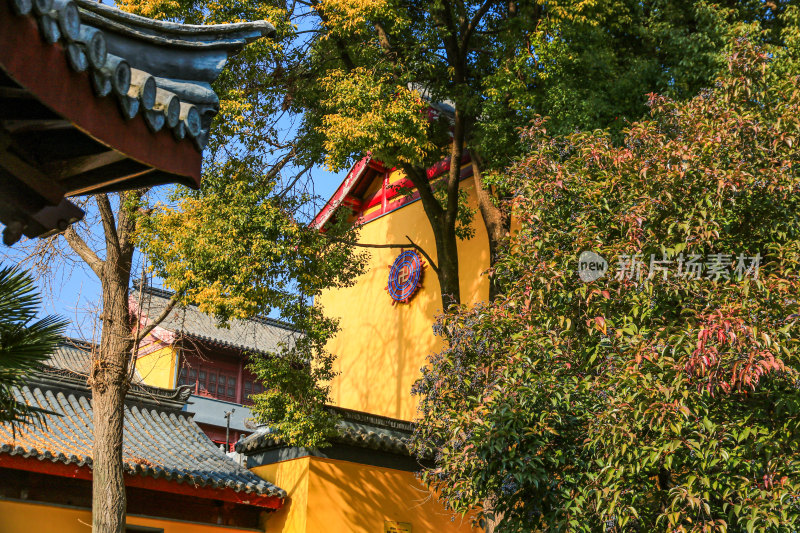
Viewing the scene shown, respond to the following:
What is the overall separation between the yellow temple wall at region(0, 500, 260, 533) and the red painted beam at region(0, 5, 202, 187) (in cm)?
721

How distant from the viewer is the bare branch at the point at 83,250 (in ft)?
29.1

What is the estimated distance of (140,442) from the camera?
34.4ft

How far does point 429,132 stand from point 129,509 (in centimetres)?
620

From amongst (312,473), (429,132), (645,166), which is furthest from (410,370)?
(645,166)

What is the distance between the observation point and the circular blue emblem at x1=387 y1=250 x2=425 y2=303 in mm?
13547

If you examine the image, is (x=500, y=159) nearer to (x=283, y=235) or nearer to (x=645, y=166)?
(x=283, y=235)

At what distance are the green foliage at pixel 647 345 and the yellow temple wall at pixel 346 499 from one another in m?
3.86

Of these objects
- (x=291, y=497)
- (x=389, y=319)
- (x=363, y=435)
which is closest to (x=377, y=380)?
(x=389, y=319)

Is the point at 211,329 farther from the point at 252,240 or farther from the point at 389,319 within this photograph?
the point at 252,240

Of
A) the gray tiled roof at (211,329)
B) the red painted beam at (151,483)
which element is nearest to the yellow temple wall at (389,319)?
the red painted beam at (151,483)

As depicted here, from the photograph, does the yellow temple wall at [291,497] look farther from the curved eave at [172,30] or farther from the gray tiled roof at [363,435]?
the curved eave at [172,30]

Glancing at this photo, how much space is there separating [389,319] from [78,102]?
1173 centimetres

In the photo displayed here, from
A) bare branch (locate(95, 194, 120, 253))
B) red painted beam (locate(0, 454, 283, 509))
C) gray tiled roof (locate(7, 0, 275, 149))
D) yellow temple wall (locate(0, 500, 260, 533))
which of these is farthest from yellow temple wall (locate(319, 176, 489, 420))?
gray tiled roof (locate(7, 0, 275, 149))

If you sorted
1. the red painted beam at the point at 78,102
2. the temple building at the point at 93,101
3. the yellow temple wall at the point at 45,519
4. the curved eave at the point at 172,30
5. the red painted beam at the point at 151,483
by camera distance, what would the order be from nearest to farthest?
1. the red painted beam at the point at 78,102
2. the temple building at the point at 93,101
3. the curved eave at the point at 172,30
4. the red painted beam at the point at 151,483
5. the yellow temple wall at the point at 45,519
